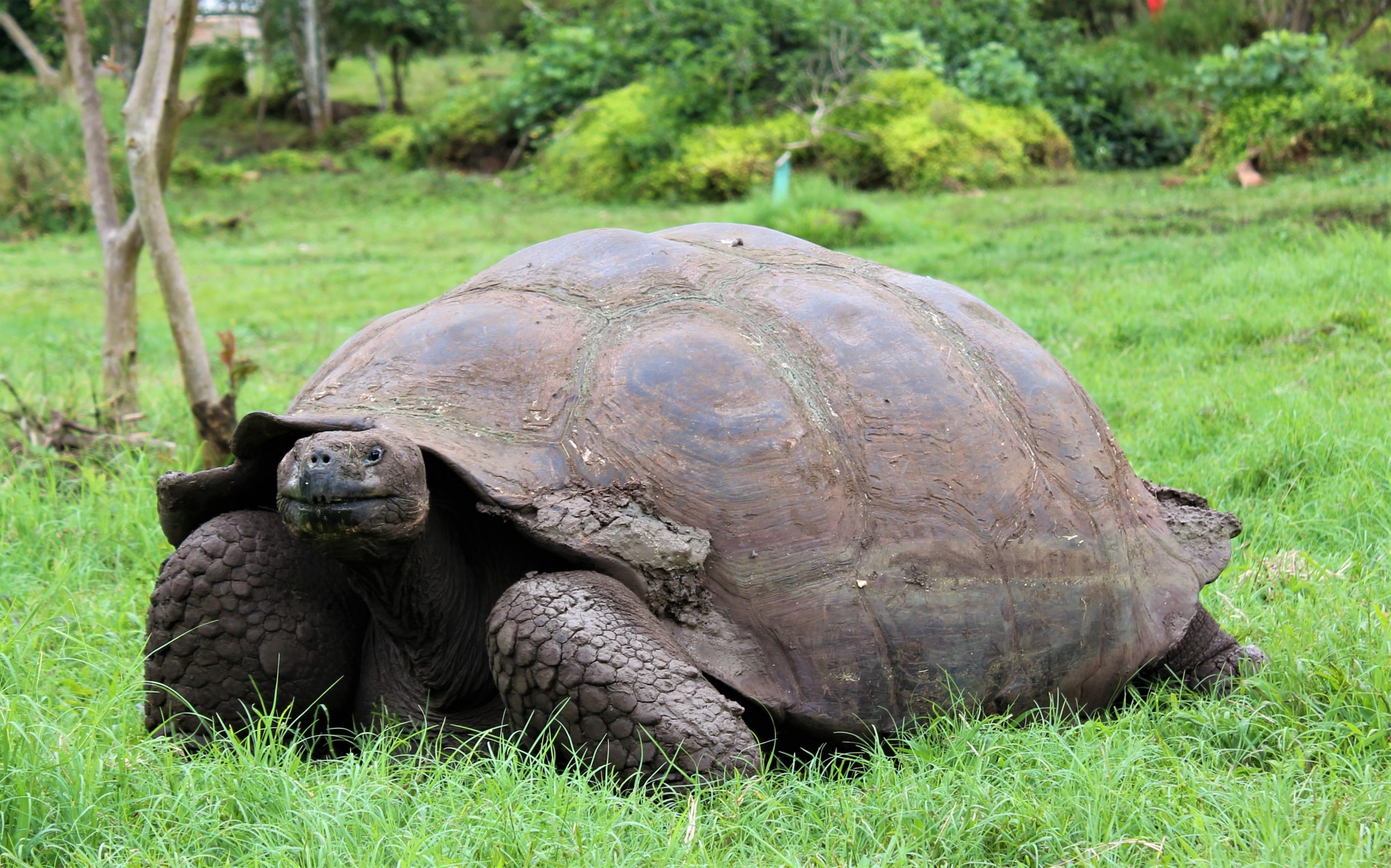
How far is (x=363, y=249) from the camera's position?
11312 millimetres

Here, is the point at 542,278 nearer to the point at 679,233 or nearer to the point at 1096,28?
the point at 679,233

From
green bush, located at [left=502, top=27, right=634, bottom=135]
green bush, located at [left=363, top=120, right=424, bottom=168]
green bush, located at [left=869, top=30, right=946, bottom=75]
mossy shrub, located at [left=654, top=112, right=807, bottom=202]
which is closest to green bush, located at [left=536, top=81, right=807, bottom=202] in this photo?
mossy shrub, located at [left=654, top=112, right=807, bottom=202]

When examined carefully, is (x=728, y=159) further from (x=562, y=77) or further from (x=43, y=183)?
(x=43, y=183)

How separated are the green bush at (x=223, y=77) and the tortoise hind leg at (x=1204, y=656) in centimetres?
2306

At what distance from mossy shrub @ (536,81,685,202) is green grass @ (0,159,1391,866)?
5.71 m

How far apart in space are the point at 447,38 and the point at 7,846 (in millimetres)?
21910

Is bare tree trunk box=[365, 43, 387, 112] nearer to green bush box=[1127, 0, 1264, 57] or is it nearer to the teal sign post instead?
green bush box=[1127, 0, 1264, 57]

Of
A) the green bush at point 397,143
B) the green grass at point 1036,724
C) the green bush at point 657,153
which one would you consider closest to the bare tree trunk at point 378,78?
the green bush at point 397,143

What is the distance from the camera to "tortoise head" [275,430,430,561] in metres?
2.18

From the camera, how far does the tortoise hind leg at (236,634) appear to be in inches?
102

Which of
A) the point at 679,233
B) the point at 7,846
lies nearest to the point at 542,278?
the point at 679,233

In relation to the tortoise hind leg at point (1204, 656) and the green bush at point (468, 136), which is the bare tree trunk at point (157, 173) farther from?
the green bush at point (468, 136)

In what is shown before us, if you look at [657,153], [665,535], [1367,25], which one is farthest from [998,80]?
[665,535]

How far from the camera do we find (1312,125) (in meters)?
10.8
